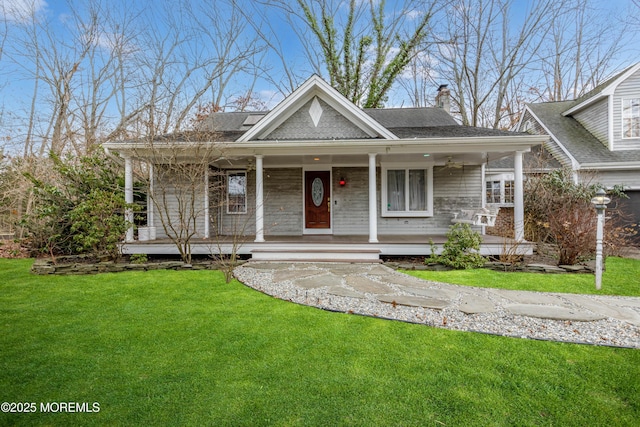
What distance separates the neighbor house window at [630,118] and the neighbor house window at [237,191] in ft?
46.2

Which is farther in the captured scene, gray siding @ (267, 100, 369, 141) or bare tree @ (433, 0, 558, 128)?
bare tree @ (433, 0, 558, 128)

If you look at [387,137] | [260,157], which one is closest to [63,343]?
[260,157]

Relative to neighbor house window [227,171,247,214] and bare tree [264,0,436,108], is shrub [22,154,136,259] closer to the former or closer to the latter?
neighbor house window [227,171,247,214]

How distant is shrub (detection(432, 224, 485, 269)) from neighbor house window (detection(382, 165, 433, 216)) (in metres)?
2.77

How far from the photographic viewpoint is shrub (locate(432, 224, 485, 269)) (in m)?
7.19

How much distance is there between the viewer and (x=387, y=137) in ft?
26.3

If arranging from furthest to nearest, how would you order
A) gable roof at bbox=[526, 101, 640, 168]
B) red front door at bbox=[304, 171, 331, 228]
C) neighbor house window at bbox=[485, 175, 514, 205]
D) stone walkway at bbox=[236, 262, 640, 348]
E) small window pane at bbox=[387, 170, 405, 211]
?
neighbor house window at bbox=[485, 175, 514, 205], gable roof at bbox=[526, 101, 640, 168], red front door at bbox=[304, 171, 331, 228], small window pane at bbox=[387, 170, 405, 211], stone walkway at bbox=[236, 262, 640, 348]

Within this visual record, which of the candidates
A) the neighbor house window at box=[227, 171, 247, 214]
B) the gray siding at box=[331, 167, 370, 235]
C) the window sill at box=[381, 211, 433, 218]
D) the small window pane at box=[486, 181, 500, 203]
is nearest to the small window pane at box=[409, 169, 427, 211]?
the window sill at box=[381, 211, 433, 218]

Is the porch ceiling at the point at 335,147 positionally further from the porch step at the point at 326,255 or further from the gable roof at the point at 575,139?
the gable roof at the point at 575,139

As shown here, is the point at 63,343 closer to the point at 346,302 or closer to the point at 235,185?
the point at 346,302

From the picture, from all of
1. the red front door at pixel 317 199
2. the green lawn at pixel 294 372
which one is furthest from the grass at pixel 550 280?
the red front door at pixel 317 199

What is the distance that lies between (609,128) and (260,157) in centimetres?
1302

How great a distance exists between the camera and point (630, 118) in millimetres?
11312

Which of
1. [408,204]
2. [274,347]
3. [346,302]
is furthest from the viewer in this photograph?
[408,204]
